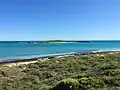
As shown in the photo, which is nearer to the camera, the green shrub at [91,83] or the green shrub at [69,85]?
the green shrub at [69,85]

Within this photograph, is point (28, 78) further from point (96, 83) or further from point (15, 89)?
point (96, 83)

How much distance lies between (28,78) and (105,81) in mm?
6333

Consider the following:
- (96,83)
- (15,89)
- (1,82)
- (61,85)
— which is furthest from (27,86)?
(96,83)

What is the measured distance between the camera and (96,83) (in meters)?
10.8

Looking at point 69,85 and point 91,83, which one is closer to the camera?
point 69,85

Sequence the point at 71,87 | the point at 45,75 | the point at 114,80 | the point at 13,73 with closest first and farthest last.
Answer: the point at 71,87 → the point at 114,80 → the point at 45,75 → the point at 13,73

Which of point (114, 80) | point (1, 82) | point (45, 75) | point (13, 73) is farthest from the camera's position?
point (13, 73)

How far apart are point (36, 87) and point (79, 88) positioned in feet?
11.8

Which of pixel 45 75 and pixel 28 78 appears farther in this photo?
pixel 45 75

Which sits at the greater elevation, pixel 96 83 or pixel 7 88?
pixel 96 83

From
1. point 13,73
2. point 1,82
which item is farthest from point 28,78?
point 13,73

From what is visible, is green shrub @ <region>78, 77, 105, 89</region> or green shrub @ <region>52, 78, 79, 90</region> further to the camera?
green shrub @ <region>78, 77, 105, 89</region>

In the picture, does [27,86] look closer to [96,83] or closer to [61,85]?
[61,85]

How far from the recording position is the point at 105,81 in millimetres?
11188
